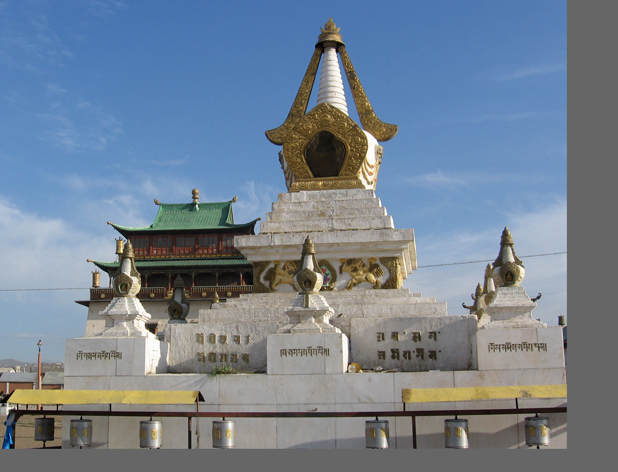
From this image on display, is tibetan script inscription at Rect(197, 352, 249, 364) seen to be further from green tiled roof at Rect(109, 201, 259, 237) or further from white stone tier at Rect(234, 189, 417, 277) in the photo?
green tiled roof at Rect(109, 201, 259, 237)

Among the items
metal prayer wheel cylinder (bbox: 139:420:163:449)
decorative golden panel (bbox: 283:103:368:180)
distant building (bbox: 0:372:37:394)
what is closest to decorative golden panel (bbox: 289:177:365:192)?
decorative golden panel (bbox: 283:103:368:180)

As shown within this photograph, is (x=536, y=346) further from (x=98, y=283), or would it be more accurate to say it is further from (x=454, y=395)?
(x=98, y=283)

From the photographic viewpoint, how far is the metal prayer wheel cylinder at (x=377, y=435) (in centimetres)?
1091

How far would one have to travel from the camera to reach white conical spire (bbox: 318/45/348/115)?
2014cm

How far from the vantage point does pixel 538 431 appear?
10914mm

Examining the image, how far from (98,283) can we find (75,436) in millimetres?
47340

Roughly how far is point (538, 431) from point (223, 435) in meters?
5.29

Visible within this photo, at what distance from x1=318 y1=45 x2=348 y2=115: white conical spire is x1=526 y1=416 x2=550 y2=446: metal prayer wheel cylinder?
36.8 ft

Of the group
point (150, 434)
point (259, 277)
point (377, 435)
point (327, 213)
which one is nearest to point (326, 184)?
point (327, 213)

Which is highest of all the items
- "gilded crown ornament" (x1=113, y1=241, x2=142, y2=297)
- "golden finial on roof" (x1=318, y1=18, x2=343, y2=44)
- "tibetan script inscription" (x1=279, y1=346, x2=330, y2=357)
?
"golden finial on roof" (x1=318, y1=18, x2=343, y2=44)

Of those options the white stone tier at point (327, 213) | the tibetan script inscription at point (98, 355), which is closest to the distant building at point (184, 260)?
the white stone tier at point (327, 213)

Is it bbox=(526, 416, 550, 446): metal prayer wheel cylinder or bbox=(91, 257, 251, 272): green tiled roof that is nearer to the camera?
bbox=(526, 416, 550, 446): metal prayer wheel cylinder

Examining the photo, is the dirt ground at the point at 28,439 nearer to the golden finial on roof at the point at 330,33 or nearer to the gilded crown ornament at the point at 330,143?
the gilded crown ornament at the point at 330,143

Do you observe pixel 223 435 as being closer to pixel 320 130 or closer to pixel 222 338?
pixel 222 338
